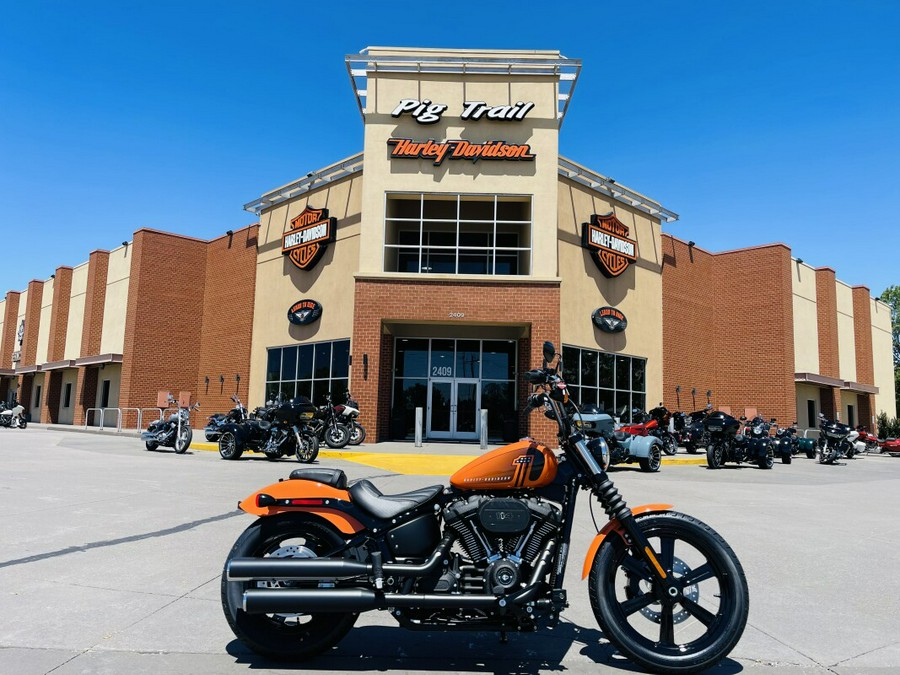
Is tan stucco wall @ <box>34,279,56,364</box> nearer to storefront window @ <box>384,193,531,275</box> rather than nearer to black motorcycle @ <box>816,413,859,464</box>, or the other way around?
storefront window @ <box>384,193,531,275</box>

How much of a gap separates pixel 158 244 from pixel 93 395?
33.1ft

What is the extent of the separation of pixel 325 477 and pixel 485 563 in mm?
1070

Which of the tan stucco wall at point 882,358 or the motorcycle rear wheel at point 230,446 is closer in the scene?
the motorcycle rear wheel at point 230,446

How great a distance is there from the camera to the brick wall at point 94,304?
34312 mm

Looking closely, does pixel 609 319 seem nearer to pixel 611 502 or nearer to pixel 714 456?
pixel 714 456

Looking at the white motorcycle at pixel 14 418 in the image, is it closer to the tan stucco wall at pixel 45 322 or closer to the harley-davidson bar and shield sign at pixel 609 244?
the tan stucco wall at pixel 45 322

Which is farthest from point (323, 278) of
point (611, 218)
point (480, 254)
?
point (611, 218)

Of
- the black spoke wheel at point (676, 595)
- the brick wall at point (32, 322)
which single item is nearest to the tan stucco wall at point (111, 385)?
the brick wall at point (32, 322)

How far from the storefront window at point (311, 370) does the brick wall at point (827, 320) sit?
25.6 m

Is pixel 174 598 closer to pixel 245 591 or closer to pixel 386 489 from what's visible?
pixel 245 591

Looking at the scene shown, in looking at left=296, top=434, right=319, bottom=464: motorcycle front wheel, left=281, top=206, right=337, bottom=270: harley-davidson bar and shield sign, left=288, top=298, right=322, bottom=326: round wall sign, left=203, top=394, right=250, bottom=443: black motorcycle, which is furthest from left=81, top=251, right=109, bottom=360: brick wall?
left=296, top=434, right=319, bottom=464: motorcycle front wheel

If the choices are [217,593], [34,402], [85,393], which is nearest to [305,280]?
[85,393]

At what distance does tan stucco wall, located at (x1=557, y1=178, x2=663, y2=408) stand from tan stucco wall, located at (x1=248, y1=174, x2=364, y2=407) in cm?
739

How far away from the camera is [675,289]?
92.9 feet
